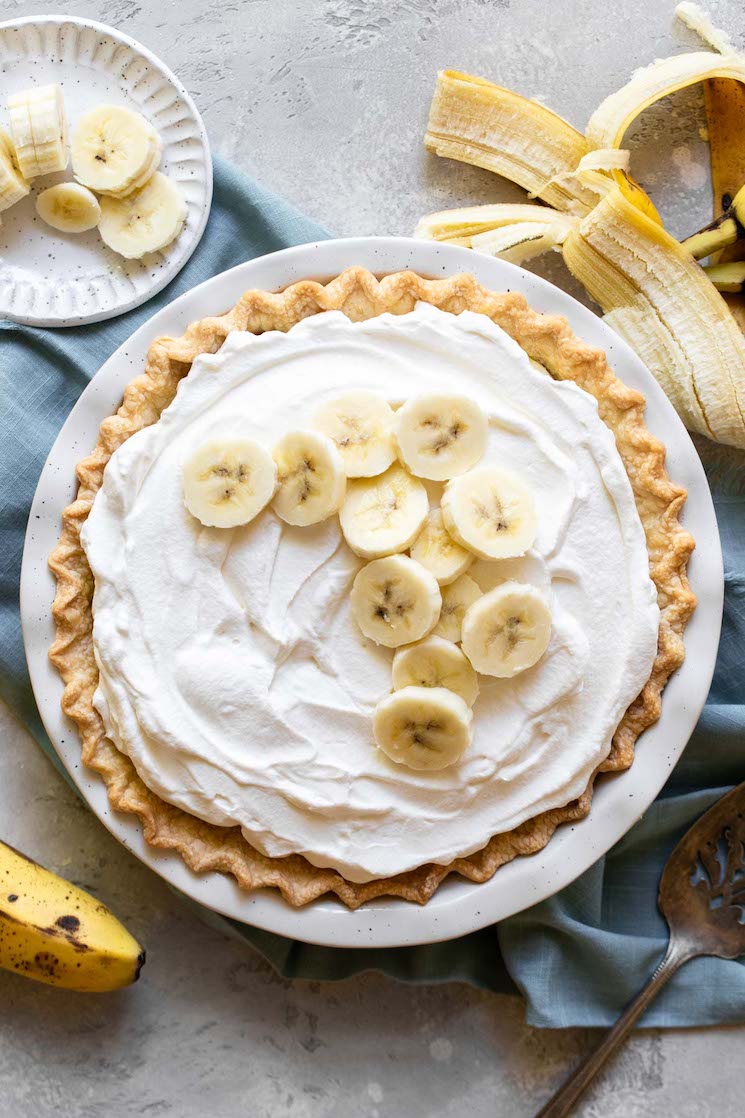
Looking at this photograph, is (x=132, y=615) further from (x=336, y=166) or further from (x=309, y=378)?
(x=336, y=166)

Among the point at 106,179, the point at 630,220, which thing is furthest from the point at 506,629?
the point at 106,179

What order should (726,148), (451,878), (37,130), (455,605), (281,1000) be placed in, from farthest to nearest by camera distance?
1. (726,148)
2. (281,1000)
3. (37,130)
4. (451,878)
5. (455,605)

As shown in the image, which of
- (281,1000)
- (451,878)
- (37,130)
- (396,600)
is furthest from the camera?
(281,1000)

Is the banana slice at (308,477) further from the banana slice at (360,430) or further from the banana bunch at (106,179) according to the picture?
the banana bunch at (106,179)

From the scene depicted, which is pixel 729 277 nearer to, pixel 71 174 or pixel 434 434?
pixel 434 434

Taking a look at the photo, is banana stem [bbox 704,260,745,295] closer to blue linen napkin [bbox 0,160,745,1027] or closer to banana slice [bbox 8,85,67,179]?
blue linen napkin [bbox 0,160,745,1027]

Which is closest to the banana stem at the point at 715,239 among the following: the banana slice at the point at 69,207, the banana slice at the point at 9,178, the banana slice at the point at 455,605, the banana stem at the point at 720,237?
the banana stem at the point at 720,237

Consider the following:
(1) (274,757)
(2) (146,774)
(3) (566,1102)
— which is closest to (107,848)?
(2) (146,774)
